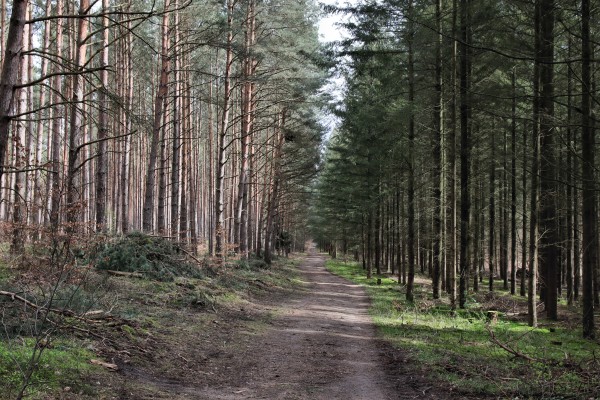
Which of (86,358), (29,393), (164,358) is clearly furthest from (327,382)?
(29,393)

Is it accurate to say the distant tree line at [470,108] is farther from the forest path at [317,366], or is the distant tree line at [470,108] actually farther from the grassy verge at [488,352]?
the forest path at [317,366]

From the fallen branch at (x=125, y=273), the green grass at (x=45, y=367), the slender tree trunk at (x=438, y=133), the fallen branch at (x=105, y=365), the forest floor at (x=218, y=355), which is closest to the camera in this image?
the green grass at (x=45, y=367)

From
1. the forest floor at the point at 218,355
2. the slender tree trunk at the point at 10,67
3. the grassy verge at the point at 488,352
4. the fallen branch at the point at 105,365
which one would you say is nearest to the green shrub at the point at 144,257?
the forest floor at the point at 218,355

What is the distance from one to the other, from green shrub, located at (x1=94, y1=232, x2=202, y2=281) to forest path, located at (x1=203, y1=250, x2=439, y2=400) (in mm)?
3208

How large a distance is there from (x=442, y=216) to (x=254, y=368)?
10557 mm

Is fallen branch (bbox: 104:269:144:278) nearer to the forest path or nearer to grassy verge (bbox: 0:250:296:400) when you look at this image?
grassy verge (bbox: 0:250:296:400)

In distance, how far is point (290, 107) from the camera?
24.5 metres

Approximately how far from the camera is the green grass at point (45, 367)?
4234 millimetres

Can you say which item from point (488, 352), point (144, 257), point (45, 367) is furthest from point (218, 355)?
point (144, 257)

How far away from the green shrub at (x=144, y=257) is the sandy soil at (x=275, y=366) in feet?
7.97

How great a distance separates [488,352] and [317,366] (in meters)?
3.50

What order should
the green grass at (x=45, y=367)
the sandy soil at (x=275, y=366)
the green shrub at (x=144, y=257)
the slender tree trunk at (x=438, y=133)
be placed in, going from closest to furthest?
the green grass at (x=45, y=367)
the sandy soil at (x=275, y=366)
the green shrub at (x=144, y=257)
the slender tree trunk at (x=438, y=133)

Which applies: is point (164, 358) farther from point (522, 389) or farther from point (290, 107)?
point (290, 107)

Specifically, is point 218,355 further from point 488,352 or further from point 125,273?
point 488,352
